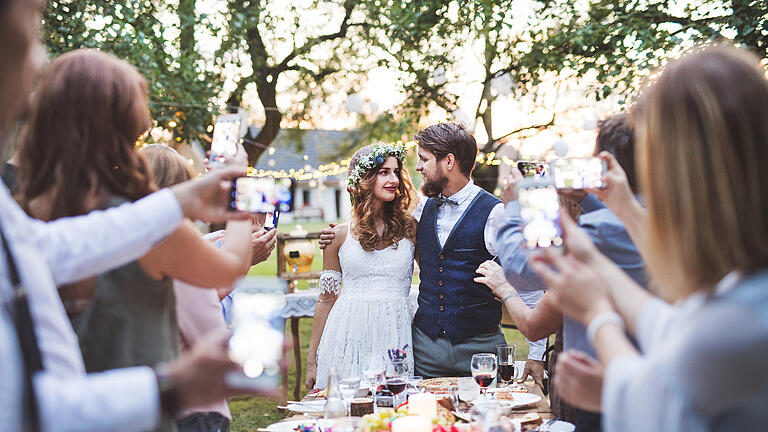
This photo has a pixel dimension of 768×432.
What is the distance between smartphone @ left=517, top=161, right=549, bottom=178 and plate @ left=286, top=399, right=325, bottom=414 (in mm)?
1094

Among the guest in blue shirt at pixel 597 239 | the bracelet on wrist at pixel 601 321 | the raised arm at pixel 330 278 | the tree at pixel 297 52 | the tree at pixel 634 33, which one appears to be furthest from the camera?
the tree at pixel 297 52

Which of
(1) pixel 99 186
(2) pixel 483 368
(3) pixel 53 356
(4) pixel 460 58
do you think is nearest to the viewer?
(3) pixel 53 356

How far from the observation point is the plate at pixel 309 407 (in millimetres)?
2266

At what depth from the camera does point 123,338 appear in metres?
1.36

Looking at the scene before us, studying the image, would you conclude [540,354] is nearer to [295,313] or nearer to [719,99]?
[719,99]

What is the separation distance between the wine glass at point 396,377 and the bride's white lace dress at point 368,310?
76 cm

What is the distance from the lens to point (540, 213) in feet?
4.66

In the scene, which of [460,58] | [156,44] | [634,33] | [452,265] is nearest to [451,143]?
[452,265]

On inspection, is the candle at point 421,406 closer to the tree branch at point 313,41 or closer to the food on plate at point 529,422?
the food on plate at point 529,422

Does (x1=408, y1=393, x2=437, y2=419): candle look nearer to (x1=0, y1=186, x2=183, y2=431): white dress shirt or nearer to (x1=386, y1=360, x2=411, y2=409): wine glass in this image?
(x1=386, y1=360, x2=411, y2=409): wine glass

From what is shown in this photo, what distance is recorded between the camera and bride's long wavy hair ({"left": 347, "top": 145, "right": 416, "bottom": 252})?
334 cm

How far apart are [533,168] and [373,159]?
161cm

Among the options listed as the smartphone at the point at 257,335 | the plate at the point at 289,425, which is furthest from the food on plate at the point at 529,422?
the smartphone at the point at 257,335

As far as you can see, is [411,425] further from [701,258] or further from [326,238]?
[326,238]
